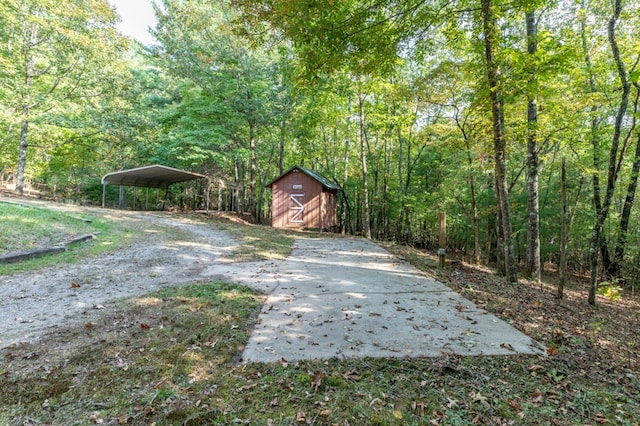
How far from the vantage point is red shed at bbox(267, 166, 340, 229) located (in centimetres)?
1511

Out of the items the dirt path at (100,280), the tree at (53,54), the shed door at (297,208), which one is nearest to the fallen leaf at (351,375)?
the dirt path at (100,280)

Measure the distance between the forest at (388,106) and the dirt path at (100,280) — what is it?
363 centimetres

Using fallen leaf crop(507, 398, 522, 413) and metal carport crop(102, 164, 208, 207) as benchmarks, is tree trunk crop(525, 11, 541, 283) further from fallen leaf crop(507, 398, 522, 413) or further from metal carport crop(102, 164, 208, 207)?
metal carport crop(102, 164, 208, 207)

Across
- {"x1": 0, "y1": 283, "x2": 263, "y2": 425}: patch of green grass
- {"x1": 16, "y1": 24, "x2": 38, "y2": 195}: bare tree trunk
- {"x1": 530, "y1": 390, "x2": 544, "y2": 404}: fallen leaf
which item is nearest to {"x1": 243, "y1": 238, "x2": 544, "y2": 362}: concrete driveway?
{"x1": 0, "y1": 283, "x2": 263, "y2": 425}: patch of green grass

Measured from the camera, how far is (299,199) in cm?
1517

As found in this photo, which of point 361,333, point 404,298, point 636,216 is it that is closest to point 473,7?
point 404,298

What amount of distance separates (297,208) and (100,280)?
35.4ft

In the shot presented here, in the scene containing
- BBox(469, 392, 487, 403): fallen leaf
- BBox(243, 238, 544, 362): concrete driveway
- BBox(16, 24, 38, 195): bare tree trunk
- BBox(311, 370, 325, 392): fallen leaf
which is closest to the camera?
BBox(469, 392, 487, 403): fallen leaf

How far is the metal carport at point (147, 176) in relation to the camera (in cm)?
1420

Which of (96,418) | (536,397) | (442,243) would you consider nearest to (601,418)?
(536,397)

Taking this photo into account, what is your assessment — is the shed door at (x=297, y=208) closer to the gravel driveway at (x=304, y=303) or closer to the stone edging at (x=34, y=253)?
the gravel driveway at (x=304, y=303)

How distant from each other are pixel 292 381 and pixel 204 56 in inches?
626

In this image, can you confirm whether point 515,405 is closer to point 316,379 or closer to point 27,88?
point 316,379

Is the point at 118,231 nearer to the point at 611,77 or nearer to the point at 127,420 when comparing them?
the point at 127,420
